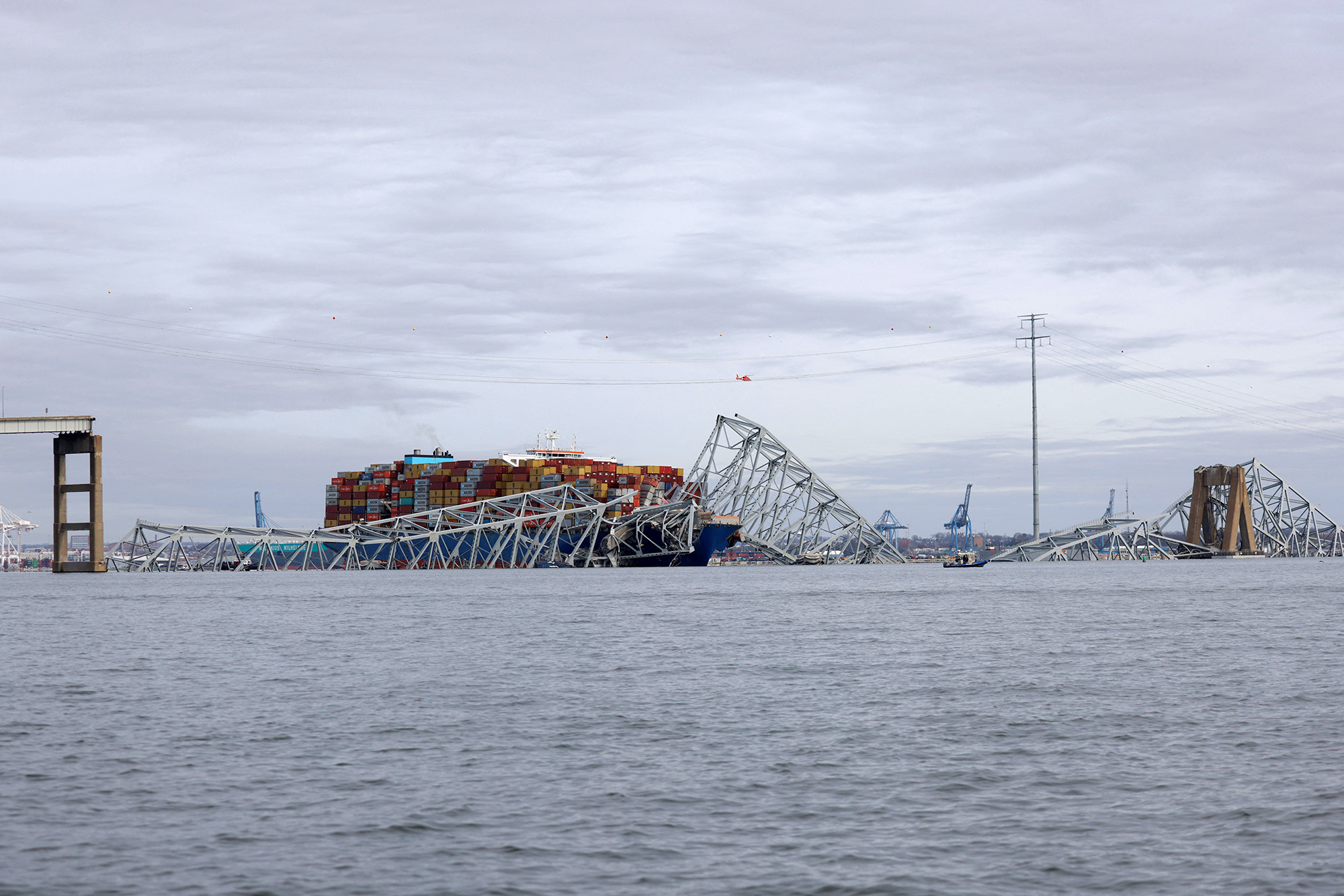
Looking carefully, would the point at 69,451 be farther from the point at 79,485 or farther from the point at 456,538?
the point at 456,538

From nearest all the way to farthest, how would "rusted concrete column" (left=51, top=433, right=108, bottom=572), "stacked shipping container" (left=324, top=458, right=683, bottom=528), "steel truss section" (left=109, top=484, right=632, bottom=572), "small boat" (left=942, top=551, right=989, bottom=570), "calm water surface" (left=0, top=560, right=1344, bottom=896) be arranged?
"calm water surface" (left=0, top=560, right=1344, bottom=896)
"rusted concrete column" (left=51, top=433, right=108, bottom=572)
"steel truss section" (left=109, top=484, right=632, bottom=572)
"stacked shipping container" (left=324, top=458, right=683, bottom=528)
"small boat" (left=942, top=551, right=989, bottom=570)

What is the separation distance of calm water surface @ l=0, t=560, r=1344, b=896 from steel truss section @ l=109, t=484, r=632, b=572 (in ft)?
360

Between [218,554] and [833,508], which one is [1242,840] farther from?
[218,554]

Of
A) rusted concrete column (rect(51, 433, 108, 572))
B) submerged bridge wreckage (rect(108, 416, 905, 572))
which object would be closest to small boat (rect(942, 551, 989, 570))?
submerged bridge wreckage (rect(108, 416, 905, 572))

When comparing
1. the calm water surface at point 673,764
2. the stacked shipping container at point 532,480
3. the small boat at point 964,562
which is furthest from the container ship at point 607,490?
the calm water surface at point 673,764

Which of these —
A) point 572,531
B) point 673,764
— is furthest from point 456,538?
point 673,764

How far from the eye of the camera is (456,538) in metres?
170

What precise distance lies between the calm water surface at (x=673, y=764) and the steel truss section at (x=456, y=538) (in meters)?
110

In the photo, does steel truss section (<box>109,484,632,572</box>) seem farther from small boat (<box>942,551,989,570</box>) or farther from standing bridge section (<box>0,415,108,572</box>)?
small boat (<box>942,551,989,570</box>)

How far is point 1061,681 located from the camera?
107ft

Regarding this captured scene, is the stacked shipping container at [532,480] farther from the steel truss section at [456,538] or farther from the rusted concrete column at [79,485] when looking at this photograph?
the rusted concrete column at [79,485]

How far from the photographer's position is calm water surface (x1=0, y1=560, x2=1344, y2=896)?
568 inches

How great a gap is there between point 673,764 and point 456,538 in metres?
152

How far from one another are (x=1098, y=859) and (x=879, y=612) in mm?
52523
